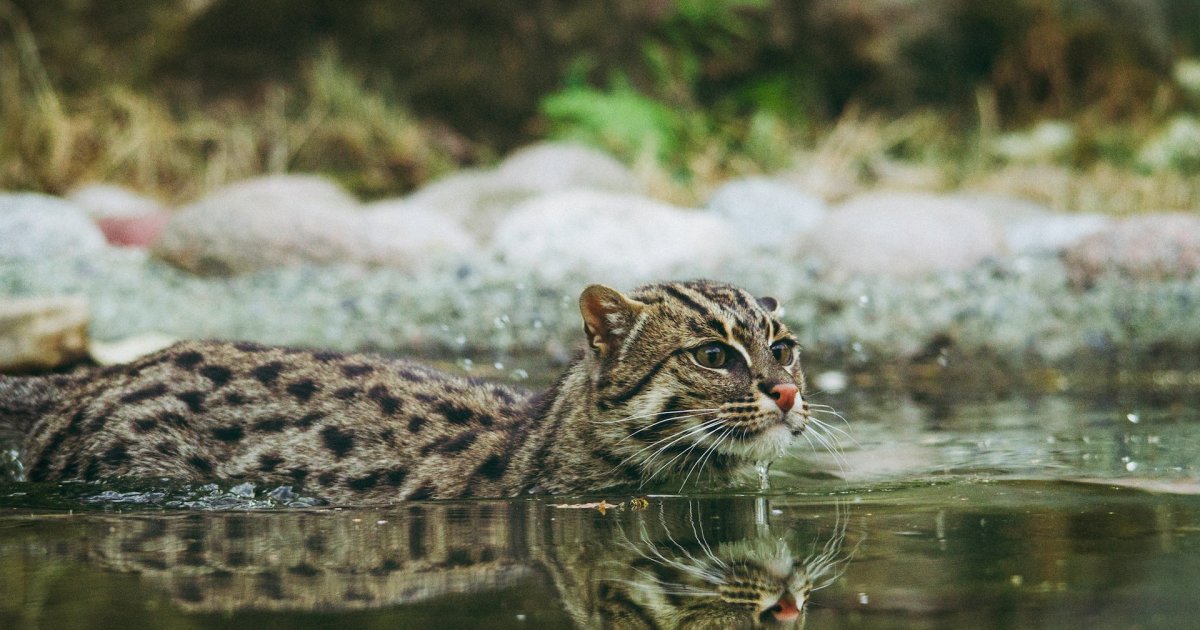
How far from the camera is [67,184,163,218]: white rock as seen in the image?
15.7m

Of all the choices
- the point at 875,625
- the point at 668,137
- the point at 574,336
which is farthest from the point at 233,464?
the point at 668,137

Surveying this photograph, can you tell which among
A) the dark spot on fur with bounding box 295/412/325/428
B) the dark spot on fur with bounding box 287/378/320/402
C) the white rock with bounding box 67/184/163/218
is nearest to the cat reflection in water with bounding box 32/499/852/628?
the dark spot on fur with bounding box 295/412/325/428

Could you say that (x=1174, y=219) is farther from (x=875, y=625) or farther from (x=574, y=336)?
(x=875, y=625)

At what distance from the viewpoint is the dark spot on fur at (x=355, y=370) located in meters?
5.82

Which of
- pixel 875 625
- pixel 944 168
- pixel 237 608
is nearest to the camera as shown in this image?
pixel 875 625

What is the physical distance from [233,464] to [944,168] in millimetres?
13844

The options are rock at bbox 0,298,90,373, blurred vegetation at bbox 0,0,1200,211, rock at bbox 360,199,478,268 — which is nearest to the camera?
rock at bbox 0,298,90,373

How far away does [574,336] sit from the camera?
10.2 meters

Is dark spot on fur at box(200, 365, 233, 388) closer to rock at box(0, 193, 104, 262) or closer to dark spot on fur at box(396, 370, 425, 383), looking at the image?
dark spot on fur at box(396, 370, 425, 383)

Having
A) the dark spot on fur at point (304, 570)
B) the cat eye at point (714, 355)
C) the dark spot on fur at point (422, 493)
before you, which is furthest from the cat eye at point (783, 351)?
the dark spot on fur at point (304, 570)

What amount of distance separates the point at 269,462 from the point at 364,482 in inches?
16.3

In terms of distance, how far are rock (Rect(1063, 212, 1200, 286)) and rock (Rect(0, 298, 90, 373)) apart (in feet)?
26.4

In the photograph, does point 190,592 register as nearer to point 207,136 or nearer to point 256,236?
point 256,236

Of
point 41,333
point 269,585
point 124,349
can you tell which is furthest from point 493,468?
point 124,349
